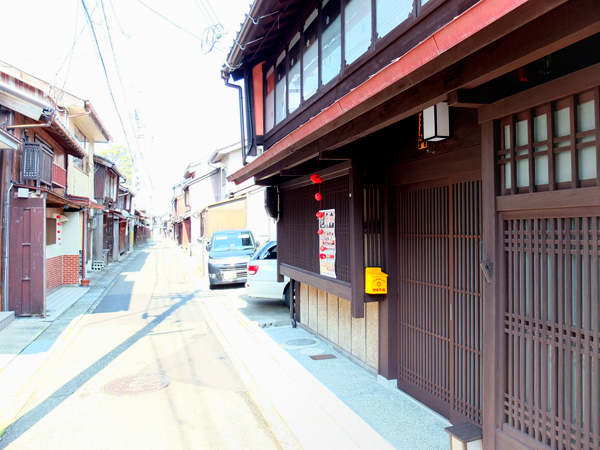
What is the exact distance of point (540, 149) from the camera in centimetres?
271

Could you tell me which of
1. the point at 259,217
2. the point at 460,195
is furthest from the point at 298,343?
the point at 259,217

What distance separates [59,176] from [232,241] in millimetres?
6660

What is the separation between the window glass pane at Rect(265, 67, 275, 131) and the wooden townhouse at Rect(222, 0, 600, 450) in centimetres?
137

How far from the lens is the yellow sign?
539cm

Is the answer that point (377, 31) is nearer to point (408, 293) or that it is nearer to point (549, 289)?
point (408, 293)

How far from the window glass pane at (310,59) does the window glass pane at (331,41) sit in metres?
0.29

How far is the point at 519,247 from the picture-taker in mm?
2814

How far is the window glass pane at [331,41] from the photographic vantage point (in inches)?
241

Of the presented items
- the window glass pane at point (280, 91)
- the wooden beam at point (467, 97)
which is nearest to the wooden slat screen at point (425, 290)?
the wooden beam at point (467, 97)

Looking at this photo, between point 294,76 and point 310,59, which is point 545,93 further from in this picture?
point 294,76

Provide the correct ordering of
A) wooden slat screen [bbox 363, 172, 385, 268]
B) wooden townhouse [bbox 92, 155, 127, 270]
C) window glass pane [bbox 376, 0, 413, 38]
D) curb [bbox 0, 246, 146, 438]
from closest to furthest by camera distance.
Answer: window glass pane [bbox 376, 0, 413, 38] < curb [bbox 0, 246, 146, 438] < wooden slat screen [bbox 363, 172, 385, 268] < wooden townhouse [bbox 92, 155, 127, 270]

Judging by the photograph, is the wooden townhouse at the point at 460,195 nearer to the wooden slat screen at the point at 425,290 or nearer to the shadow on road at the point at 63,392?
the wooden slat screen at the point at 425,290

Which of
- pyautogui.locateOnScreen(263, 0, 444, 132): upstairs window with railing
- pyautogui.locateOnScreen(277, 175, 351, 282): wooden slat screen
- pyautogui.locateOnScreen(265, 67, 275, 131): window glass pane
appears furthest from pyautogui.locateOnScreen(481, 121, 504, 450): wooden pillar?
pyautogui.locateOnScreen(265, 67, 275, 131): window glass pane

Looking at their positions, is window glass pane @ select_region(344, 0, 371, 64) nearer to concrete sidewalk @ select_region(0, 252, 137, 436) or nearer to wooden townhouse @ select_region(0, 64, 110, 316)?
concrete sidewalk @ select_region(0, 252, 137, 436)
